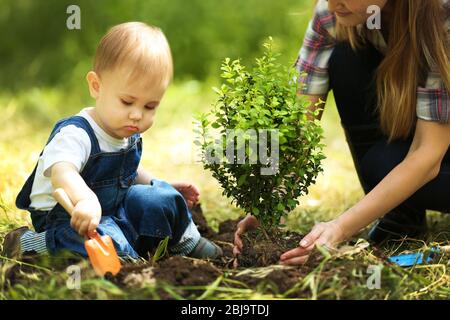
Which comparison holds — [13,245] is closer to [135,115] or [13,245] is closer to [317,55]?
[135,115]

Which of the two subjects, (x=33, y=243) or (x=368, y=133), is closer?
(x=33, y=243)

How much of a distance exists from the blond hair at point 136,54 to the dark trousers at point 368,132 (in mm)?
907

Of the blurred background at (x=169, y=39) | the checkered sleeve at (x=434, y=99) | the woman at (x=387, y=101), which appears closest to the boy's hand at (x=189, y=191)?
the woman at (x=387, y=101)

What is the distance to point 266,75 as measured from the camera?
7.96ft

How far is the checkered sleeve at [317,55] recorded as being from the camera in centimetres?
310

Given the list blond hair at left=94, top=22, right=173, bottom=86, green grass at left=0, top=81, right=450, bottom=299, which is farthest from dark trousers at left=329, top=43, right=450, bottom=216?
blond hair at left=94, top=22, right=173, bottom=86

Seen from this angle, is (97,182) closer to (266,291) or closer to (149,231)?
(149,231)

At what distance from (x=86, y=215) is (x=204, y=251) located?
625mm

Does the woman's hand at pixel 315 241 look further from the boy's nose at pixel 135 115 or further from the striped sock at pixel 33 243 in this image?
the striped sock at pixel 33 243

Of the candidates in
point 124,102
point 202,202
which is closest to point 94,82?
point 124,102

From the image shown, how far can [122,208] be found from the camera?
2.61 m

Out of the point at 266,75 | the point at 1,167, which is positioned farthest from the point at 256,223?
the point at 1,167

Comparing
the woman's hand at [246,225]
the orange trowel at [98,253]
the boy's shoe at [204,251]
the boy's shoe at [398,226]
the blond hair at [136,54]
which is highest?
the blond hair at [136,54]

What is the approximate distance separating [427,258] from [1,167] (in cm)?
218
